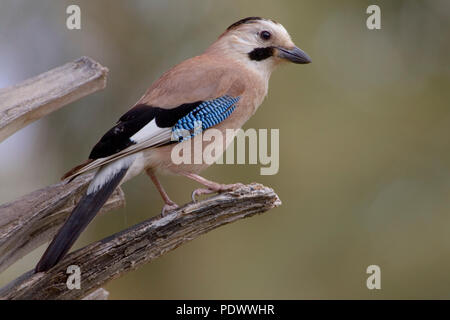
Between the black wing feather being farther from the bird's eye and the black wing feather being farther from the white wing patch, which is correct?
the bird's eye

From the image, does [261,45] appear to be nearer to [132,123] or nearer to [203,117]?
[203,117]

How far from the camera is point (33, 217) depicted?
3717 mm

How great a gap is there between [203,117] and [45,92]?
1031 mm

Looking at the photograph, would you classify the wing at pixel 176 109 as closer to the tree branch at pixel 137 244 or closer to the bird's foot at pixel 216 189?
the bird's foot at pixel 216 189

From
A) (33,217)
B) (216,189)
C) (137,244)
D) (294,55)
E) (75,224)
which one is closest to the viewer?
(75,224)

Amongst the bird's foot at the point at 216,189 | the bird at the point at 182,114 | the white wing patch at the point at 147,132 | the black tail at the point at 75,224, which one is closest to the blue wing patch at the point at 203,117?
the bird at the point at 182,114

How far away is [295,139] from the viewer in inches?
270

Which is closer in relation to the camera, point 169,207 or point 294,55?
point 169,207

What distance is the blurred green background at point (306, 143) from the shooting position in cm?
668

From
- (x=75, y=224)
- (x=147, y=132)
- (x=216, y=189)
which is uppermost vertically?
(x=147, y=132)

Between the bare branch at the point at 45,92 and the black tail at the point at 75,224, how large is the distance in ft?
2.35

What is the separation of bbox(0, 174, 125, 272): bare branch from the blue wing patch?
2.25ft

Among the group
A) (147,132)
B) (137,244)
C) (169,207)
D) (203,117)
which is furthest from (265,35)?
(137,244)
